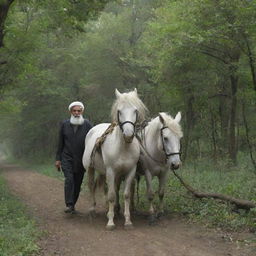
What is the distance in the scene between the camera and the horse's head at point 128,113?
257 inches

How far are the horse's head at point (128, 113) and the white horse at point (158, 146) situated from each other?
1.84ft

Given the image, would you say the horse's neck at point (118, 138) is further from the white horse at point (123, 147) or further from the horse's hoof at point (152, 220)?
the horse's hoof at point (152, 220)

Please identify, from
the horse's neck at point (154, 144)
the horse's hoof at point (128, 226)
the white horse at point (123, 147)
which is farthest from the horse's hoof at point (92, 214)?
the horse's neck at point (154, 144)

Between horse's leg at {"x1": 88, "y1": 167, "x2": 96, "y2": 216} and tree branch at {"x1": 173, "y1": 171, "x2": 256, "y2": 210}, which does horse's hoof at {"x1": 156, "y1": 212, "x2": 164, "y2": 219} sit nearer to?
tree branch at {"x1": 173, "y1": 171, "x2": 256, "y2": 210}

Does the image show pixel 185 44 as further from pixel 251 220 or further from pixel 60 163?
pixel 251 220

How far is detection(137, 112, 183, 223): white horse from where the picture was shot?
705 cm

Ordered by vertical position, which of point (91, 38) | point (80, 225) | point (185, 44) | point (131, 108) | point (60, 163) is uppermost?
point (91, 38)

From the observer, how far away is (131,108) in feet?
22.0

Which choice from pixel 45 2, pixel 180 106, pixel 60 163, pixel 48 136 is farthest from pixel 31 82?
pixel 60 163

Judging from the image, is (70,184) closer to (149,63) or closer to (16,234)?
(16,234)

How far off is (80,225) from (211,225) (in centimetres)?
250

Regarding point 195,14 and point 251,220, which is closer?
point 251,220

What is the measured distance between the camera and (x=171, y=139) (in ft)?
22.9

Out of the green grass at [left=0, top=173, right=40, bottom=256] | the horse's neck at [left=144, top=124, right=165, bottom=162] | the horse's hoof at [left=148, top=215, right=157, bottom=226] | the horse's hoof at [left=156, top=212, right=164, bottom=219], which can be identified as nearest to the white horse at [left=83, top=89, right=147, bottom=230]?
the horse's neck at [left=144, top=124, right=165, bottom=162]
